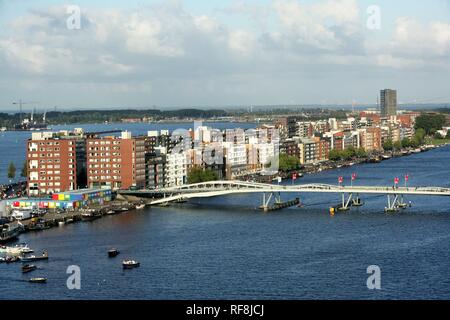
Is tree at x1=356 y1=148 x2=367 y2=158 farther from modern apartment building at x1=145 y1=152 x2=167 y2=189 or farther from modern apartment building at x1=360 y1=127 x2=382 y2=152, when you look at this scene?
modern apartment building at x1=145 y1=152 x2=167 y2=189

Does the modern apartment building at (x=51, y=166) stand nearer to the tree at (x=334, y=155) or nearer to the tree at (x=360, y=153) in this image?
the tree at (x=334, y=155)

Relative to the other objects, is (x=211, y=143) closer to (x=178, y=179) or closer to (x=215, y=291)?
(x=178, y=179)

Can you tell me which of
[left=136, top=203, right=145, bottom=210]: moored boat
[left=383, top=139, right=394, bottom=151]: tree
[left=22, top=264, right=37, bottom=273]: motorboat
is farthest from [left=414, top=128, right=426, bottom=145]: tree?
[left=22, top=264, right=37, bottom=273]: motorboat

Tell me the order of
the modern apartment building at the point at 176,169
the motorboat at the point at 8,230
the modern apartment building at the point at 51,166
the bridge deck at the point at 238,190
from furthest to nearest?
the modern apartment building at the point at 176,169, the modern apartment building at the point at 51,166, the bridge deck at the point at 238,190, the motorboat at the point at 8,230

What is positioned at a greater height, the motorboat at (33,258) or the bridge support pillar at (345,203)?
the bridge support pillar at (345,203)

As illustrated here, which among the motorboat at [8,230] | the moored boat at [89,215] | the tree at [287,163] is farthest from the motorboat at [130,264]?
the tree at [287,163]
